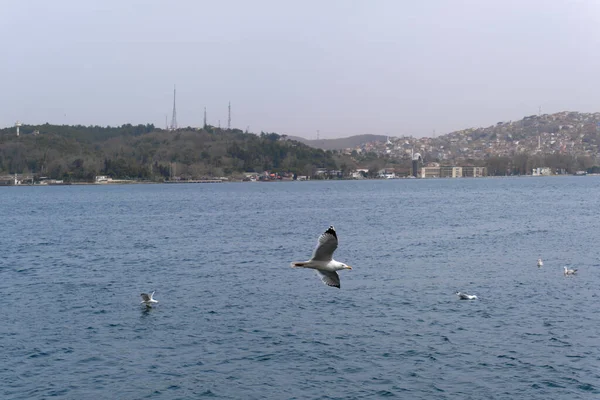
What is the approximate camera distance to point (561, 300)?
85.4 ft

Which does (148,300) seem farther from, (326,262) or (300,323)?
(326,262)

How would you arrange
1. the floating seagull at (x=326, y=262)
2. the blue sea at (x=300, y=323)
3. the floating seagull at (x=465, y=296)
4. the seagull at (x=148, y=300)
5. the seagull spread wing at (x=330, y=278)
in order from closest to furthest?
the floating seagull at (x=326, y=262)
the seagull spread wing at (x=330, y=278)
the blue sea at (x=300, y=323)
the seagull at (x=148, y=300)
the floating seagull at (x=465, y=296)

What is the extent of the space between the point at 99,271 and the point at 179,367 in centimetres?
1752

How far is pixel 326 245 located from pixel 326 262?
2.02 ft

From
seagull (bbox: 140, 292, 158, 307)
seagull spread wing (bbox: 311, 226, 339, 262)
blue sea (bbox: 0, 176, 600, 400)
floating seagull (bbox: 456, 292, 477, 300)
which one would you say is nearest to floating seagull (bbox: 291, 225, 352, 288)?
seagull spread wing (bbox: 311, 226, 339, 262)

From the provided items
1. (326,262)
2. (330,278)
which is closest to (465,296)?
(330,278)

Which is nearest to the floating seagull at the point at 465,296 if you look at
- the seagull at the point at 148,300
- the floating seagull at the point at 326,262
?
the seagull at the point at 148,300

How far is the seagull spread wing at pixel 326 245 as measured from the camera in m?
10.9

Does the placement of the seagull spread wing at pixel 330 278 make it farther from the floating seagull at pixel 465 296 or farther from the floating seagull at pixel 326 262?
the floating seagull at pixel 465 296

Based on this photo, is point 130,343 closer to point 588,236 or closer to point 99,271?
point 99,271

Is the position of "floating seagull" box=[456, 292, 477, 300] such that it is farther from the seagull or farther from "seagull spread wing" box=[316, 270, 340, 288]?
"seagull spread wing" box=[316, 270, 340, 288]

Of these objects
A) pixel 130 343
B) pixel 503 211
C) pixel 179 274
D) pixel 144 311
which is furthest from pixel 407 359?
pixel 503 211

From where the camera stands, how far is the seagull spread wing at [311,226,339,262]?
1089 centimetres

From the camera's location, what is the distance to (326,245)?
11242mm
